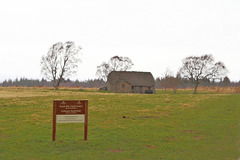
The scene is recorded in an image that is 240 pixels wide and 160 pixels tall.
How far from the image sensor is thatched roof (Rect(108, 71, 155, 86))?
74706 mm

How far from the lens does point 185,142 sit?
10320 millimetres

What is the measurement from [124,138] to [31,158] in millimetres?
4514

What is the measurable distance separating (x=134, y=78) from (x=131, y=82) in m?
3.92

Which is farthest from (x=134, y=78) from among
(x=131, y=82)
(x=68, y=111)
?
(x=68, y=111)

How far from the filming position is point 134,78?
7750 cm

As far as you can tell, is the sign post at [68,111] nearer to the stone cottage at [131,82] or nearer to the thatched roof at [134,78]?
the stone cottage at [131,82]

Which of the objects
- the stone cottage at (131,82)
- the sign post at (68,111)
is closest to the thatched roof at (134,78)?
the stone cottage at (131,82)

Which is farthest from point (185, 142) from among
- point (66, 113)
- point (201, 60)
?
point (201, 60)

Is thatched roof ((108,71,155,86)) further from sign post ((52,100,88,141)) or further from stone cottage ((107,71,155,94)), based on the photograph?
sign post ((52,100,88,141))

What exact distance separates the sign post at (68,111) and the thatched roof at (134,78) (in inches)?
2456

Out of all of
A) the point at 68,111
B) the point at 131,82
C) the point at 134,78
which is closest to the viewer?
the point at 68,111

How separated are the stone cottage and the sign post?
194ft

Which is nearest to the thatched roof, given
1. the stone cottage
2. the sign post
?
the stone cottage

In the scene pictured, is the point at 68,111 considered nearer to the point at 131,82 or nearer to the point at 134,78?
the point at 131,82
